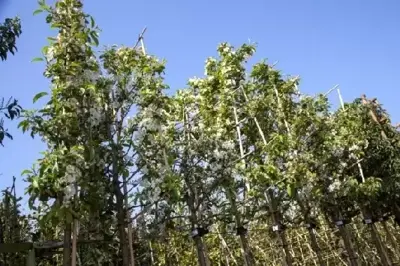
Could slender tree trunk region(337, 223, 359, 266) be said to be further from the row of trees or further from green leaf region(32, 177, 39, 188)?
green leaf region(32, 177, 39, 188)

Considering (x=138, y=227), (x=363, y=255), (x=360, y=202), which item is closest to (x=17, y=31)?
(x=138, y=227)

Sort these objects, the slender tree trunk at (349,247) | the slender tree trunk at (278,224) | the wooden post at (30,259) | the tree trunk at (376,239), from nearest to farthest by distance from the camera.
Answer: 1. the wooden post at (30,259)
2. the slender tree trunk at (278,224)
3. the slender tree trunk at (349,247)
4. the tree trunk at (376,239)

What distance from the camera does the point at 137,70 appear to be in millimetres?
4500

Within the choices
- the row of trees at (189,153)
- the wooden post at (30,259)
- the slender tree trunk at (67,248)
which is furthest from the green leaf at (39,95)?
the wooden post at (30,259)

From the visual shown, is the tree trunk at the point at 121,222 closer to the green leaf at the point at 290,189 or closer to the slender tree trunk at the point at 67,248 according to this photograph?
the slender tree trunk at the point at 67,248

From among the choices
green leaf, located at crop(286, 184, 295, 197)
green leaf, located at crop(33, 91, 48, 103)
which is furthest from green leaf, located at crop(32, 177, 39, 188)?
green leaf, located at crop(286, 184, 295, 197)

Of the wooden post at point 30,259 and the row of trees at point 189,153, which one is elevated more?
the row of trees at point 189,153

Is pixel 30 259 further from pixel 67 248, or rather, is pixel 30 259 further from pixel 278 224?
pixel 278 224

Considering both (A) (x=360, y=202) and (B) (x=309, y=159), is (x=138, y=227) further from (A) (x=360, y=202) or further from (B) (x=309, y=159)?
(A) (x=360, y=202)

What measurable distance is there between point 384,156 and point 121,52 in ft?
20.2

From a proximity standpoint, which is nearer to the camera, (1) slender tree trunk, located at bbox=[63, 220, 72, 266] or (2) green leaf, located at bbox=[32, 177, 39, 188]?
(2) green leaf, located at bbox=[32, 177, 39, 188]

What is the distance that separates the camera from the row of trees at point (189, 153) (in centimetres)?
363

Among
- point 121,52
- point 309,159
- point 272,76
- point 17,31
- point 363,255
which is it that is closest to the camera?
point 17,31

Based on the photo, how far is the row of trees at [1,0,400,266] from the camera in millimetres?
3633
